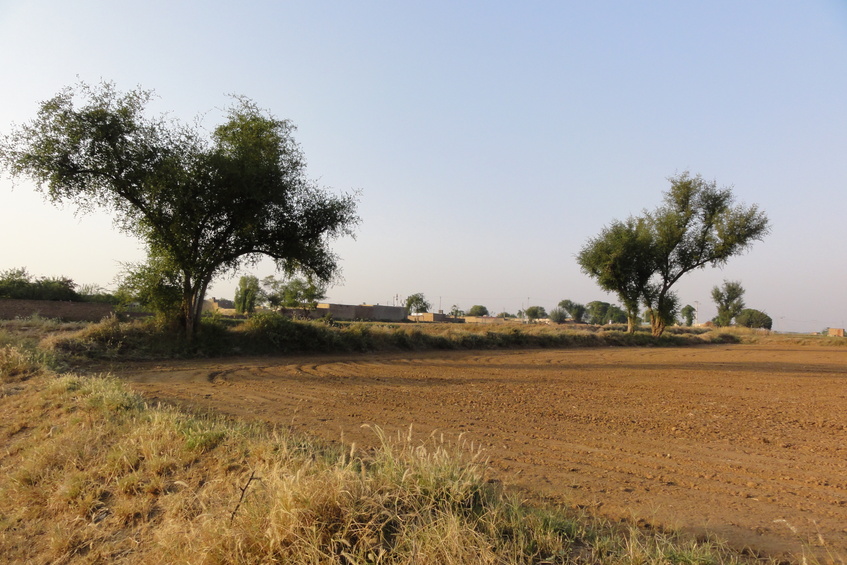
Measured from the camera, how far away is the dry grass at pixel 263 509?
3186 millimetres

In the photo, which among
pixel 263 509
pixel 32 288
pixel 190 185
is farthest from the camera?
pixel 32 288

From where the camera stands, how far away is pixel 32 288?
93.5 ft

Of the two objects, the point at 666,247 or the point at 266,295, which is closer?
the point at 666,247

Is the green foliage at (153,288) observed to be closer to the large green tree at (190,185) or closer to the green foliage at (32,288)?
the large green tree at (190,185)

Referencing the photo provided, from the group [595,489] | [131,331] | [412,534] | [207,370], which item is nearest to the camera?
[412,534]

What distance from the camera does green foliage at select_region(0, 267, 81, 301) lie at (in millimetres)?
27688

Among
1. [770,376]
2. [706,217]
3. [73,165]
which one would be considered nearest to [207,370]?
[73,165]

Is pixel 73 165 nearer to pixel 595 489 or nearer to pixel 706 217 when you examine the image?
pixel 595 489

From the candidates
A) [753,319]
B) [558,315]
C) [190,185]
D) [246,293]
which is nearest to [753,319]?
[753,319]

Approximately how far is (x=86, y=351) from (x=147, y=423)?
11502 millimetres

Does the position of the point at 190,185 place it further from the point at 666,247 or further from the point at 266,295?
the point at 266,295

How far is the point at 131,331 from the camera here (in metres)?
17.5

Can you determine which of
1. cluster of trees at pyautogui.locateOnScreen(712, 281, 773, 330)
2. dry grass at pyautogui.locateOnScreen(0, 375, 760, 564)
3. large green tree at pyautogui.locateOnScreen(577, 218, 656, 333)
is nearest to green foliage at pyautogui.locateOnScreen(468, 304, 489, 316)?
cluster of trees at pyautogui.locateOnScreen(712, 281, 773, 330)

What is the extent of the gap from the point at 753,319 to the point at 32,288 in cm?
10946
